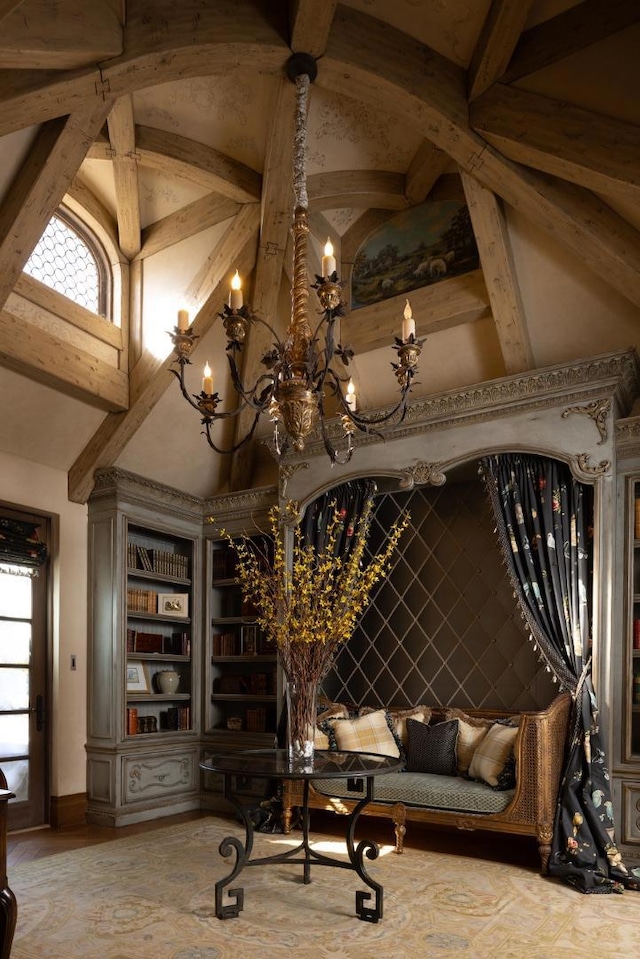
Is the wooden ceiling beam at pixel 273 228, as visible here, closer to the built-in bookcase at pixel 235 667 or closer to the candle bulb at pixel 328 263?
the built-in bookcase at pixel 235 667

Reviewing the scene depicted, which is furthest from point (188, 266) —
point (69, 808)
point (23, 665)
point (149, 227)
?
point (69, 808)

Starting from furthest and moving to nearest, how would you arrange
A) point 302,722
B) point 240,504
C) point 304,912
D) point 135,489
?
Result: point 240,504
point 135,489
point 302,722
point 304,912

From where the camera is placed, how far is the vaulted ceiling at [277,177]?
3.62 meters

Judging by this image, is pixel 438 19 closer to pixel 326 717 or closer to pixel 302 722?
pixel 302 722

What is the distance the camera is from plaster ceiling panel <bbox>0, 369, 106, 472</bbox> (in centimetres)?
525

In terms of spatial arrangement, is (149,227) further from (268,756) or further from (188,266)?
(268,756)

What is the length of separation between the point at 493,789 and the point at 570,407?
7.88ft

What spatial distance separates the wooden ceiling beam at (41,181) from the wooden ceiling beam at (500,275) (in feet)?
7.15

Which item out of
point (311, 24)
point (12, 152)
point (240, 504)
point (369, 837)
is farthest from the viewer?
point (240, 504)

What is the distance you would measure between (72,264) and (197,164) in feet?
4.33

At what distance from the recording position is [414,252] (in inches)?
219

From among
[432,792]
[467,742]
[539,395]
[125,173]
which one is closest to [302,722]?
[432,792]

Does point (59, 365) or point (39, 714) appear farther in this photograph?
point (39, 714)

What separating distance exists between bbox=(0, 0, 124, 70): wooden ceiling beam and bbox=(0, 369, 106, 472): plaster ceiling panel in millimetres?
2218
